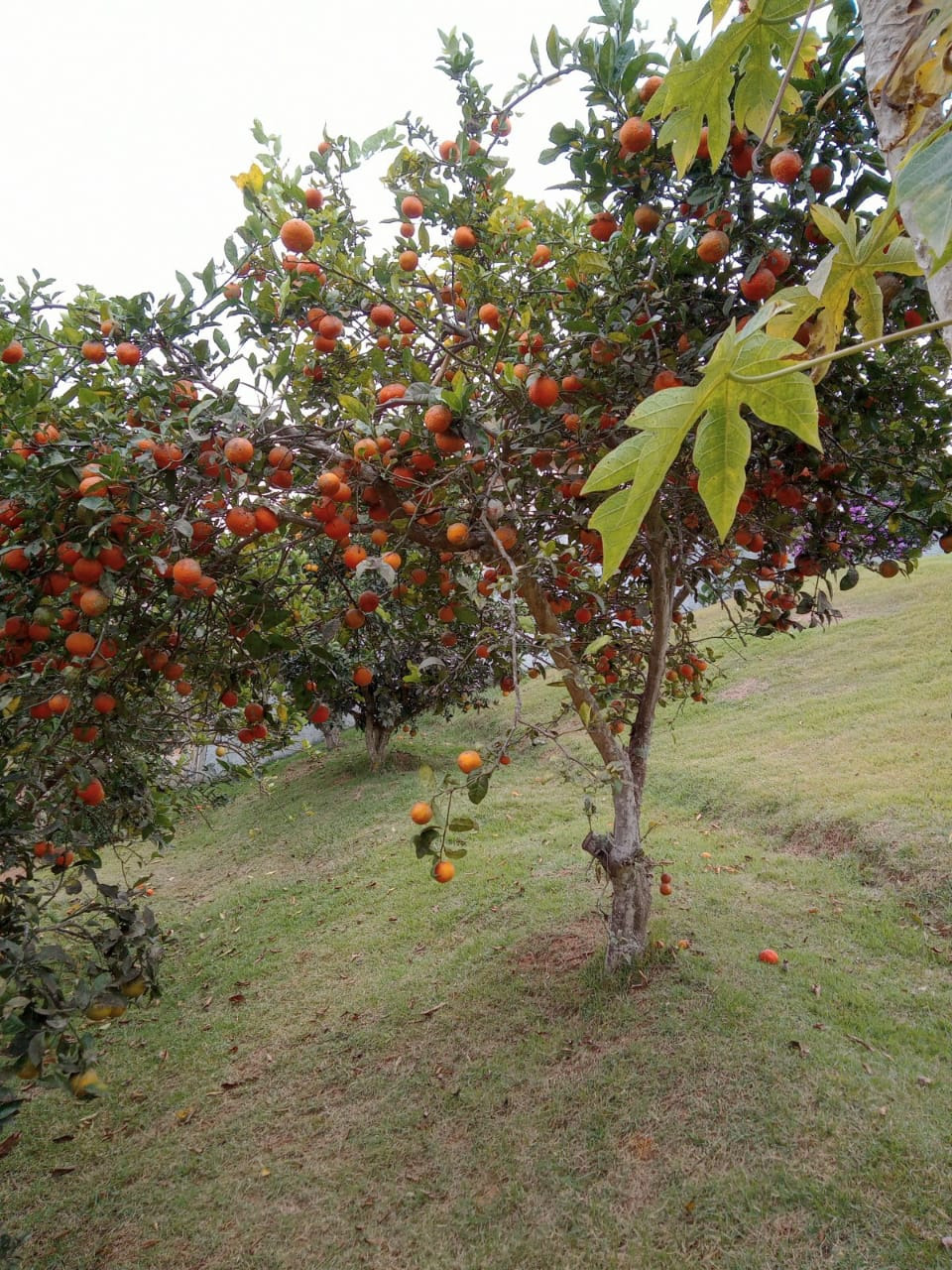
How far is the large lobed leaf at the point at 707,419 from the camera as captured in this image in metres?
0.61

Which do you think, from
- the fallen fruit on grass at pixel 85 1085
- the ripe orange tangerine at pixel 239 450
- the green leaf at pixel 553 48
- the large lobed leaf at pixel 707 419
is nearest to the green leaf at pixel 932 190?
the large lobed leaf at pixel 707 419

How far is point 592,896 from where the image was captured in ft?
17.8

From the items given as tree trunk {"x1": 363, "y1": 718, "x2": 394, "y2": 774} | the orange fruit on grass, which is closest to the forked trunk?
the orange fruit on grass

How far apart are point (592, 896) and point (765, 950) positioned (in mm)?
1406

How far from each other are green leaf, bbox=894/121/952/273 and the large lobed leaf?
0.43 ft

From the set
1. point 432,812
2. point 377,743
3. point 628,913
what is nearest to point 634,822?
point 628,913

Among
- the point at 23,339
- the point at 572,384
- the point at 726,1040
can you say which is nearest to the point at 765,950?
the point at 726,1040

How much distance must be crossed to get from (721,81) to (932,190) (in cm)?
70

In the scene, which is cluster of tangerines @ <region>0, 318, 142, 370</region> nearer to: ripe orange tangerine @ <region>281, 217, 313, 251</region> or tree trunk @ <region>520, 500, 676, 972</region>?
ripe orange tangerine @ <region>281, 217, 313, 251</region>

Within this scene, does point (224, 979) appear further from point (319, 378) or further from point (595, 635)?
point (319, 378)

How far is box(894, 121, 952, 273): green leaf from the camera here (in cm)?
45

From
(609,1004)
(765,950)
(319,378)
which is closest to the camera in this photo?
(319,378)

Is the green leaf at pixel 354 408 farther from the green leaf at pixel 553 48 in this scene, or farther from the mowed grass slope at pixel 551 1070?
the mowed grass slope at pixel 551 1070

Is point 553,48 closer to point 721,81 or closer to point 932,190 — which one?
point 721,81
